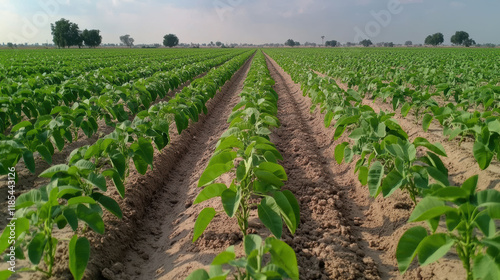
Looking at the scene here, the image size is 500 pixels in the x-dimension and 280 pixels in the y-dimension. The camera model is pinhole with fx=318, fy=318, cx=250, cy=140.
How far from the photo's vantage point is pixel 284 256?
5.72ft

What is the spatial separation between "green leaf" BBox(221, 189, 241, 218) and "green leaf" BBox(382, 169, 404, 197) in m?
1.23

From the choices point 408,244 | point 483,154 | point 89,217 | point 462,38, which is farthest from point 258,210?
point 462,38

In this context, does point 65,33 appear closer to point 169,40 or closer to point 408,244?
point 169,40

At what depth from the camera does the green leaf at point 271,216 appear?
2268 mm

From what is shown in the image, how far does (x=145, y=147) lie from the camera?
144 inches

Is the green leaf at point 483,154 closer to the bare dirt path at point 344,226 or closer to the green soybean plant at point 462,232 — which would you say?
the bare dirt path at point 344,226

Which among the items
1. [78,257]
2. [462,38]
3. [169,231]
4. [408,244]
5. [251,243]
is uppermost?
[462,38]

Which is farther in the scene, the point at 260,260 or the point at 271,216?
the point at 271,216

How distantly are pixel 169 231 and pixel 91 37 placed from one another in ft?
277

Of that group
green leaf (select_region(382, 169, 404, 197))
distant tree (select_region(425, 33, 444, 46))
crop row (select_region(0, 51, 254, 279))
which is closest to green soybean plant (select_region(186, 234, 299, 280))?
crop row (select_region(0, 51, 254, 279))

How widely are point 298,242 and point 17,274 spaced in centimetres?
237

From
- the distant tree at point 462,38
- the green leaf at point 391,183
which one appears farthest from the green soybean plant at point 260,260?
the distant tree at point 462,38

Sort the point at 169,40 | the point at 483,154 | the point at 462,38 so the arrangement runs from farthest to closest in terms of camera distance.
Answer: the point at 169,40 → the point at 462,38 → the point at 483,154

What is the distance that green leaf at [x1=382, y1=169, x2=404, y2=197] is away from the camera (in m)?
2.61
